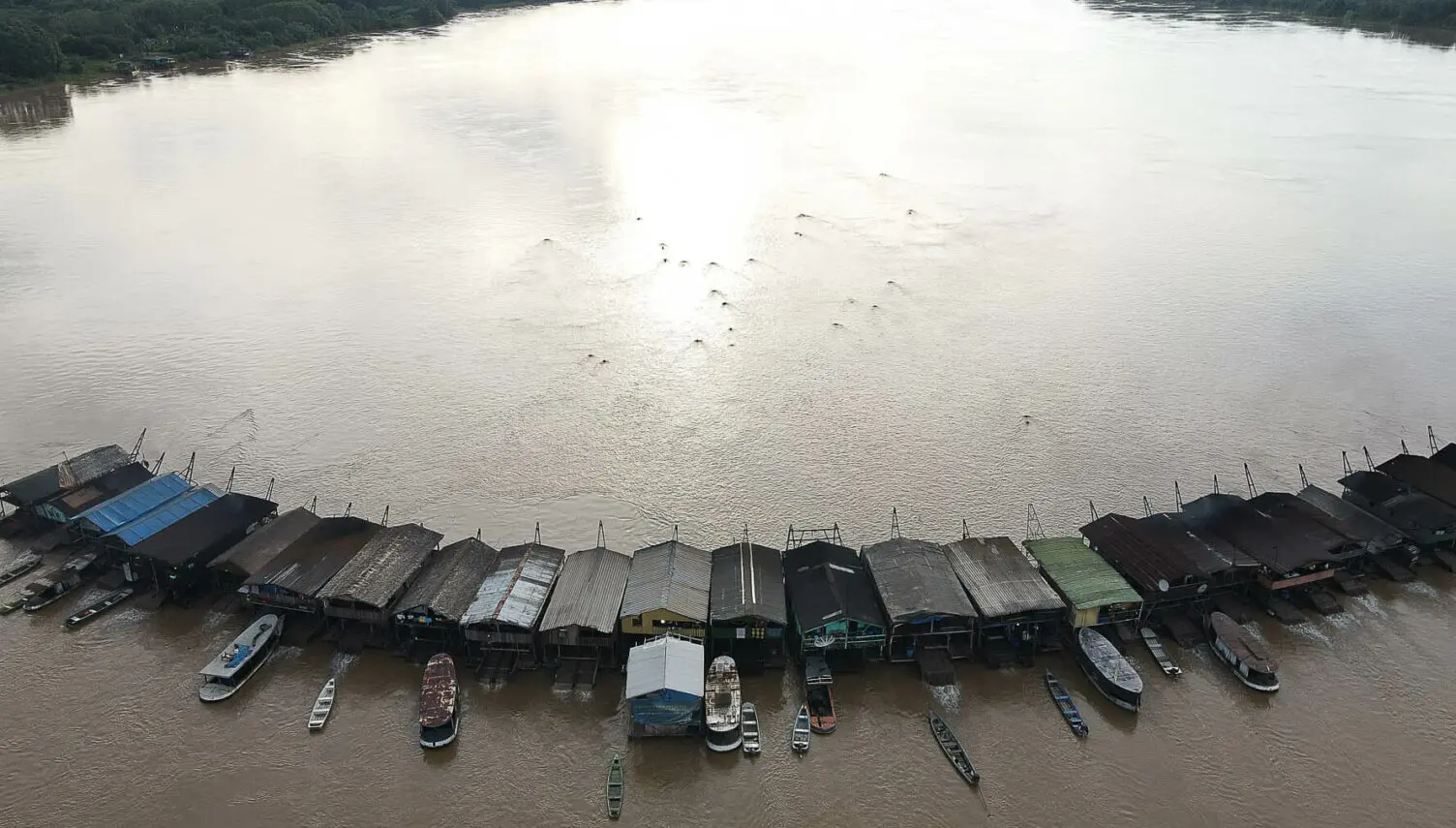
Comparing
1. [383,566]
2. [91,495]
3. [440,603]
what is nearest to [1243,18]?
[383,566]

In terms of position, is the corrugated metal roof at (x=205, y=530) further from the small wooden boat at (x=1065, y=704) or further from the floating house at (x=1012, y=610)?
the small wooden boat at (x=1065, y=704)

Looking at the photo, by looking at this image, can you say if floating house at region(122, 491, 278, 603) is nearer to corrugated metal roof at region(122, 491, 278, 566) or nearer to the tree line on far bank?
corrugated metal roof at region(122, 491, 278, 566)

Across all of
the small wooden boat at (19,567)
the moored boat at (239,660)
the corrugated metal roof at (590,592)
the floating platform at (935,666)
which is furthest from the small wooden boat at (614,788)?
the small wooden boat at (19,567)

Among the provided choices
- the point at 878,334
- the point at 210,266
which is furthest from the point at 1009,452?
the point at 210,266

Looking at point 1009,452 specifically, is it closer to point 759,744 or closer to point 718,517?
point 718,517

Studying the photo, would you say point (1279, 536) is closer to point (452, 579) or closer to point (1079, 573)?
point (1079, 573)

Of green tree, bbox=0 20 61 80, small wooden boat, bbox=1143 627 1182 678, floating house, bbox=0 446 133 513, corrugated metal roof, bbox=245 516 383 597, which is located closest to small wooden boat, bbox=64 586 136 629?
corrugated metal roof, bbox=245 516 383 597

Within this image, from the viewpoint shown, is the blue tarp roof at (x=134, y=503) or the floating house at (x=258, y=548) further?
the blue tarp roof at (x=134, y=503)
